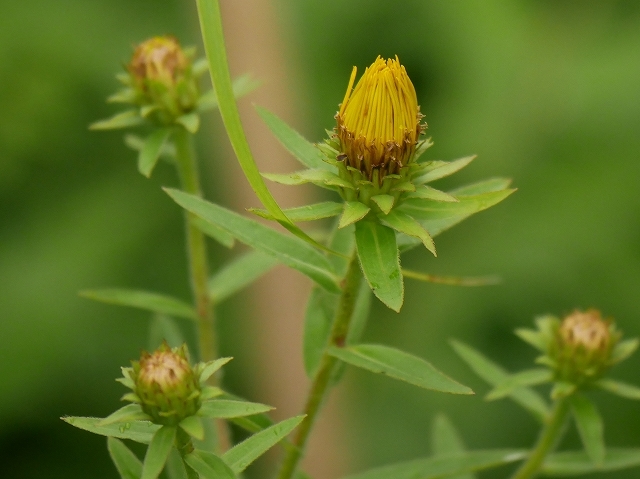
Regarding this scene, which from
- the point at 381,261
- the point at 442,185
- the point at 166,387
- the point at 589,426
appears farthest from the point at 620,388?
the point at 442,185

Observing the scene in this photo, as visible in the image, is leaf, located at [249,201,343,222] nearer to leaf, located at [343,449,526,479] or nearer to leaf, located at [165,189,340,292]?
leaf, located at [165,189,340,292]

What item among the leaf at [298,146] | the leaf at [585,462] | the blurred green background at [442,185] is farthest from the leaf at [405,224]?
the blurred green background at [442,185]

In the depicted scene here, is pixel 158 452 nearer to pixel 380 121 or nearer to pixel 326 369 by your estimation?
pixel 326 369

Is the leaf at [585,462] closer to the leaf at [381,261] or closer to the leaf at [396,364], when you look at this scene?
the leaf at [396,364]

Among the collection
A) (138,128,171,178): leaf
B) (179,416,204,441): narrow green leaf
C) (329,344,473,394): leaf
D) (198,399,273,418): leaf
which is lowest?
(179,416,204,441): narrow green leaf

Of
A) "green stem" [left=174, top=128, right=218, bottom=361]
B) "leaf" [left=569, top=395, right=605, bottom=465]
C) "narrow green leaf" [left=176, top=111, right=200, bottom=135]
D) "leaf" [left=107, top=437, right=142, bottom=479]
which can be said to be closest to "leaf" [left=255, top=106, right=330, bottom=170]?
"narrow green leaf" [left=176, top=111, right=200, bottom=135]

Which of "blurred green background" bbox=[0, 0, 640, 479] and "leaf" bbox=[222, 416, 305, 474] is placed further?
"blurred green background" bbox=[0, 0, 640, 479]

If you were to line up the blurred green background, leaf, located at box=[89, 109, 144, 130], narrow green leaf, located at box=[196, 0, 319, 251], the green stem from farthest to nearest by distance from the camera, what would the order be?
the blurred green background
the green stem
leaf, located at box=[89, 109, 144, 130]
narrow green leaf, located at box=[196, 0, 319, 251]

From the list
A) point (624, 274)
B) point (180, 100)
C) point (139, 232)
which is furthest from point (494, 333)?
point (180, 100)
